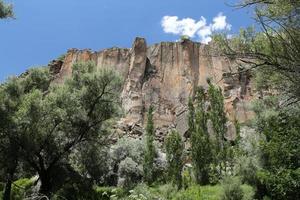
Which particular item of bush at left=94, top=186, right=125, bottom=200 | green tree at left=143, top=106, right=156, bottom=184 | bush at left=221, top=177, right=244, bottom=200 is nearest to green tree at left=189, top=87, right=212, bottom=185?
green tree at left=143, top=106, right=156, bottom=184

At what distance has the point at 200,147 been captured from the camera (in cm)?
2975

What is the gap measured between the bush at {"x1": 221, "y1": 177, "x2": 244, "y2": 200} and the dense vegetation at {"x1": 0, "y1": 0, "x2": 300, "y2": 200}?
0.13 ft

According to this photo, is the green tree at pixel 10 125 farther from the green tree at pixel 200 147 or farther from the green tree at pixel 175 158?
the green tree at pixel 200 147

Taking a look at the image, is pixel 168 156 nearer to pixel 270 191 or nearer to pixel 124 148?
pixel 124 148

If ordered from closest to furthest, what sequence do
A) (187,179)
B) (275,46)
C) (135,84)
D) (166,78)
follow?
(275,46) < (187,179) < (135,84) < (166,78)

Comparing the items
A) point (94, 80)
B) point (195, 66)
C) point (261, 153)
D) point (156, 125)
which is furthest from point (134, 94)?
point (261, 153)

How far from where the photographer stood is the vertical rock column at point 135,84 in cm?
5525

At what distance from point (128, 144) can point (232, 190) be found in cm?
1563

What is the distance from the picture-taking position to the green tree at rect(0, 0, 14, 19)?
1190 cm

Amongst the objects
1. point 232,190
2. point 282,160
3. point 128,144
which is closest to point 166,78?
point 128,144

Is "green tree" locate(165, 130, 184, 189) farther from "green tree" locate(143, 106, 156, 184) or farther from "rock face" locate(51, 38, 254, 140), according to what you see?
"rock face" locate(51, 38, 254, 140)

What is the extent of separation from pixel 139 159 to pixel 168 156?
3.41 m

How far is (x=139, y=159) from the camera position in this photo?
3297cm

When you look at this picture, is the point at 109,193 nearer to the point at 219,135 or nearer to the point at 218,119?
the point at 219,135
